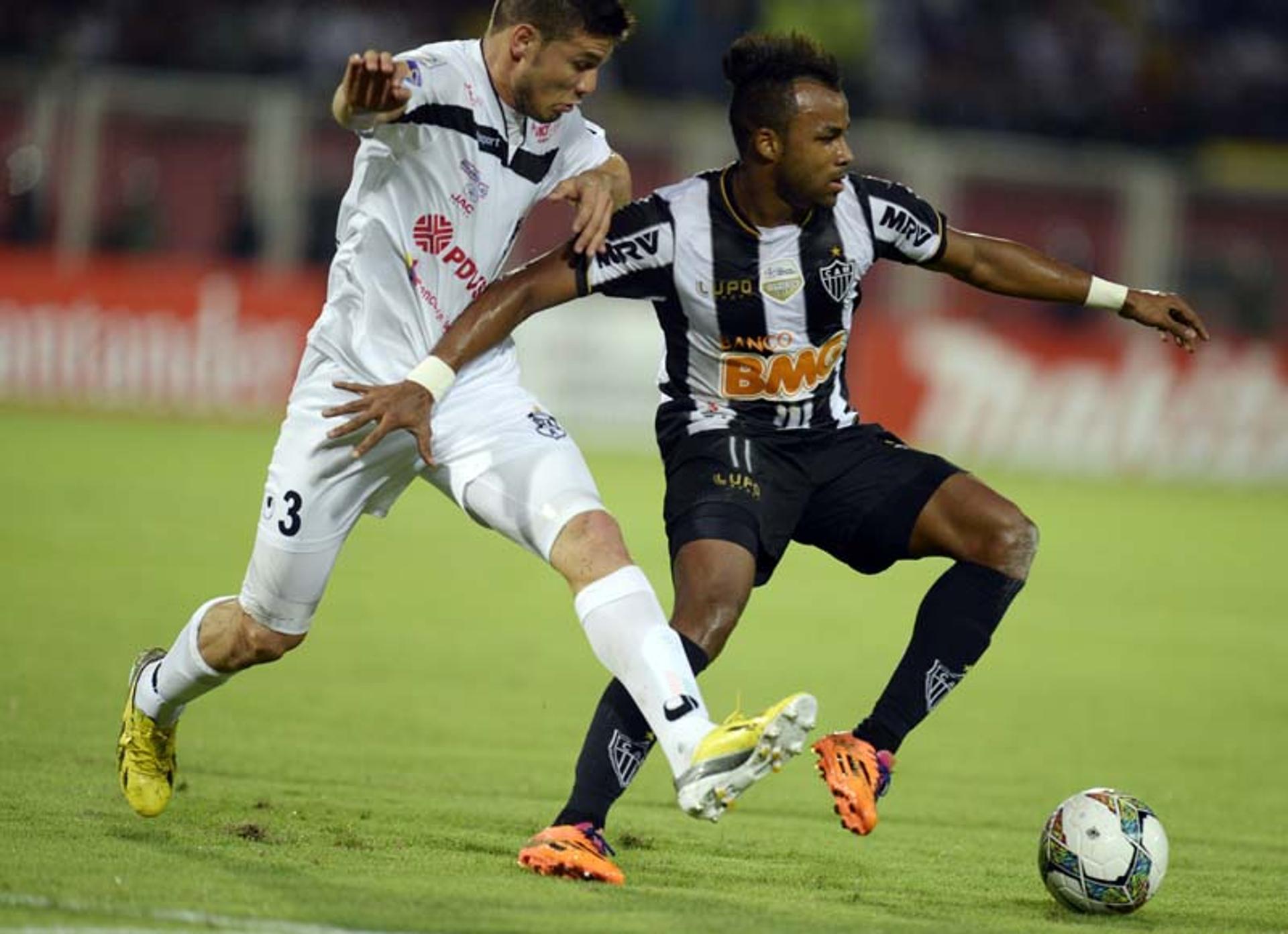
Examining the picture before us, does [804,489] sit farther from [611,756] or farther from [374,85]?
[374,85]

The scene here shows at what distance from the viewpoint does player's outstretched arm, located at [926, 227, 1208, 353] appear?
690cm

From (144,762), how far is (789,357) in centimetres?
237

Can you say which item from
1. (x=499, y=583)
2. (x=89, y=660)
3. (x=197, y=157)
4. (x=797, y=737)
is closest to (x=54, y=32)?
(x=197, y=157)

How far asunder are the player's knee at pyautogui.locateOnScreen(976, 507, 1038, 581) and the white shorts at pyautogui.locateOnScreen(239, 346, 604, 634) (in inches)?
48.3

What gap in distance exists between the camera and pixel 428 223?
6.51m

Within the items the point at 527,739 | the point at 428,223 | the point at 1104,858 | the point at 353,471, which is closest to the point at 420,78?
the point at 428,223

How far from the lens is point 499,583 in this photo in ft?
46.2

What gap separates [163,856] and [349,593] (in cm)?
706

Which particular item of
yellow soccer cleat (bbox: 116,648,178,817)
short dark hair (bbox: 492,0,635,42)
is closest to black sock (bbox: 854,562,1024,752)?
short dark hair (bbox: 492,0,635,42)

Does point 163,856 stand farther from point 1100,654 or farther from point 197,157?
point 197,157

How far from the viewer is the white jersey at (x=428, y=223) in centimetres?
647

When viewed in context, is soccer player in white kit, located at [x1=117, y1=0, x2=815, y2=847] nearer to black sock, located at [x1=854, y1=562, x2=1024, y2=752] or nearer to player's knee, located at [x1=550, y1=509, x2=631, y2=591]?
player's knee, located at [x1=550, y1=509, x2=631, y2=591]

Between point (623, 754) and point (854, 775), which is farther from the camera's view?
point (623, 754)

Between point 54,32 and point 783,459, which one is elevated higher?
point 783,459
